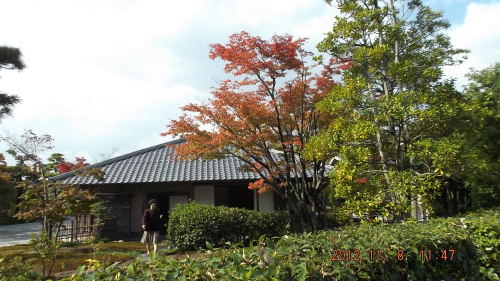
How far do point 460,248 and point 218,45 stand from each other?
289 inches

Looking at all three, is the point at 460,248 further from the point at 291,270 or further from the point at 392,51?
the point at 392,51

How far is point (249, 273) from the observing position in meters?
2.23

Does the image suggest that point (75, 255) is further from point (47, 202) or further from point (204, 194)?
point (204, 194)

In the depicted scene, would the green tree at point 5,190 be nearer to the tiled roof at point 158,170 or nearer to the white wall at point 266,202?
the tiled roof at point 158,170

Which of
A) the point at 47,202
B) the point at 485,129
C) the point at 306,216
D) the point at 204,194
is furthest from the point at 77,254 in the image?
the point at 485,129

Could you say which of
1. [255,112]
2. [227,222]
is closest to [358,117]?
[255,112]

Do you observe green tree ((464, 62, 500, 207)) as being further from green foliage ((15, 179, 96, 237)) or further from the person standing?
green foliage ((15, 179, 96, 237))

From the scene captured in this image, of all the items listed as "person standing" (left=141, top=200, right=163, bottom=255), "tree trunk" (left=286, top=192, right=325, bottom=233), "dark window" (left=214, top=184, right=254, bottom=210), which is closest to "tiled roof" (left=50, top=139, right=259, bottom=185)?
"dark window" (left=214, top=184, right=254, bottom=210)

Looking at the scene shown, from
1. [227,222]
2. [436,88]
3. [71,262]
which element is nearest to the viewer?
[436,88]

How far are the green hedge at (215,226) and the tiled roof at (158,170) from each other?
3317 millimetres

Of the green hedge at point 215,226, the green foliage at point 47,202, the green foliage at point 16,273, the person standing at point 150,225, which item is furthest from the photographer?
the green foliage at point 47,202

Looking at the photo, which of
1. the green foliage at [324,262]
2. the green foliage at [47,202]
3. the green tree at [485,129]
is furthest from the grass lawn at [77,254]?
the green tree at [485,129]

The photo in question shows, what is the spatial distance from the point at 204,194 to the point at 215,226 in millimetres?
5041

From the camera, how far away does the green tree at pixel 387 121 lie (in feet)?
20.5
